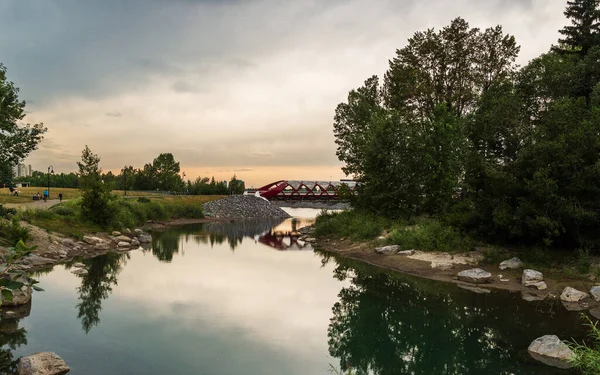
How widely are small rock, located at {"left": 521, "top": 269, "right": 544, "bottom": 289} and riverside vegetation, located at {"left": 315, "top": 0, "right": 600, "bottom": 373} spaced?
171cm

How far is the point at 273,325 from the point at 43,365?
8086 mm

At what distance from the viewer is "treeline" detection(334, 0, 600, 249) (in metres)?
21.6

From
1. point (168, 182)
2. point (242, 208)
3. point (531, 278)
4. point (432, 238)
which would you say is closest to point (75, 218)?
point (432, 238)

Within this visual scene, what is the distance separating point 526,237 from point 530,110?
478 inches

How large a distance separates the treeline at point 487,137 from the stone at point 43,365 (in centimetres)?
2116

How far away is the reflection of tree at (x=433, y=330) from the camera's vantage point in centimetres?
1324

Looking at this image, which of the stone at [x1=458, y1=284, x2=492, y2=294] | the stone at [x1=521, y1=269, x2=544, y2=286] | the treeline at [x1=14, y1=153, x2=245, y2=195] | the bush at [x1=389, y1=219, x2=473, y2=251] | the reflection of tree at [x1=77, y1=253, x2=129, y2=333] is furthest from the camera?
the treeline at [x1=14, y1=153, x2=245, y2=195]

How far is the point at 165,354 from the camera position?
43.6ft

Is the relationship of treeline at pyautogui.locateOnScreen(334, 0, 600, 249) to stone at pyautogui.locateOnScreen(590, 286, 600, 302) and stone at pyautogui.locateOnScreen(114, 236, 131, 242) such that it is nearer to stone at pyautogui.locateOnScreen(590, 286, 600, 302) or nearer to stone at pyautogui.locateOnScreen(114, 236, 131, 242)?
stone at pyautogui.locateOnScreen(590, 286, 600, 302)

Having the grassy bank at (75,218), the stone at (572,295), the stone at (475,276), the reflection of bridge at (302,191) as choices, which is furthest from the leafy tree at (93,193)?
the reflection of bridge at (302,191)

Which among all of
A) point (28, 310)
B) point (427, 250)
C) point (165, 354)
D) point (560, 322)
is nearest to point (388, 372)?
Result: point (165, 354)

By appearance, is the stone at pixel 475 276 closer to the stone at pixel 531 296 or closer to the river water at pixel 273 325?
the river water at pixel 273 325

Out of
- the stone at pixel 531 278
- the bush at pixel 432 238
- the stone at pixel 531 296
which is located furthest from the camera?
the bush at pixel 432 238

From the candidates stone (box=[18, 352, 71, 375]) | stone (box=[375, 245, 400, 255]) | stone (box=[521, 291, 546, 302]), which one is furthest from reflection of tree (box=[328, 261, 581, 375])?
stone (box=[18, 352, 71, 375])
